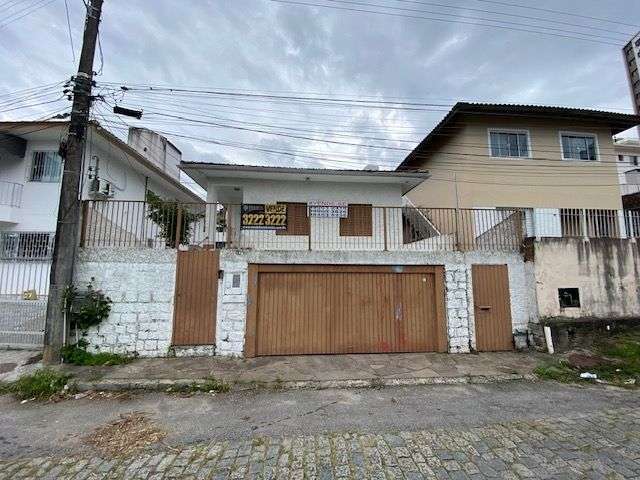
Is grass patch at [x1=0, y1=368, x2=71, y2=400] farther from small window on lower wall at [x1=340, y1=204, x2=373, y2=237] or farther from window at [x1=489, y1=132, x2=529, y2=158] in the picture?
window at [x1=489, y1=132, x2=529, y2=158]

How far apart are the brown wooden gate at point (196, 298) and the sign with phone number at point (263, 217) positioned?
1.29m

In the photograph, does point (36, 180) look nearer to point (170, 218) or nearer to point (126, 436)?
point (170, 218)

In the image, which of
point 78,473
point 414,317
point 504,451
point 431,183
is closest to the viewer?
point 78,473

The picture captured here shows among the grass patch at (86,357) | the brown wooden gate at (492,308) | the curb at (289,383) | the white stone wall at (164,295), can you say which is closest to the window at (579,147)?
the brown wooden gate at (492,308)

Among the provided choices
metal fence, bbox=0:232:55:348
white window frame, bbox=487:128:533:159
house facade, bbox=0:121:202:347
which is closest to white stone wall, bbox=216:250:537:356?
metal fence, bbox=0:232:55:348

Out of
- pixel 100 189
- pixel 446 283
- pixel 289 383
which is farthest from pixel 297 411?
pixel 100 189

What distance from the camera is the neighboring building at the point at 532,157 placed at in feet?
39.3

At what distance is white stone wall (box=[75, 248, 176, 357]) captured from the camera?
7039 mm

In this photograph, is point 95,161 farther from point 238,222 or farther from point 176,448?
point 176,448

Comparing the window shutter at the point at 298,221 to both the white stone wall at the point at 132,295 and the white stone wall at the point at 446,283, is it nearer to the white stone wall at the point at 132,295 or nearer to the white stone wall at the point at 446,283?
the white stone wall at the point at 446,283

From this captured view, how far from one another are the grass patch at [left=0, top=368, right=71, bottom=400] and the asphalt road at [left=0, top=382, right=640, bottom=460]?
19 centimetres

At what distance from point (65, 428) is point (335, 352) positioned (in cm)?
501

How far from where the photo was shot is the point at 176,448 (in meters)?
3.72

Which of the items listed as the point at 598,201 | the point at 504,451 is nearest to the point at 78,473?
Result: the point at 504,451
